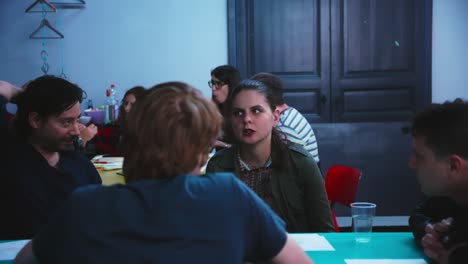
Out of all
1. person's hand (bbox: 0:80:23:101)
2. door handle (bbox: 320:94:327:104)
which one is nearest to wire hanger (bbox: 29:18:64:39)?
door handle (bbox: 320:94:327:104)

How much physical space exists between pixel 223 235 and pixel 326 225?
113cm

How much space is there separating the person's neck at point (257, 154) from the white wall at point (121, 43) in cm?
301

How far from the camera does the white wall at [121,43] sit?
200 inches

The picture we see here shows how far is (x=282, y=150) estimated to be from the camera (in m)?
2.12

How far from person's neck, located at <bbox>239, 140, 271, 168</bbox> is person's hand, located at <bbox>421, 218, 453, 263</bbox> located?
0.84 metres

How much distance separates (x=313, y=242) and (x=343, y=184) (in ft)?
3.76

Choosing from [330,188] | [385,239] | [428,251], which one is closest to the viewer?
[428,251]

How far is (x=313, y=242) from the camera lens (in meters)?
1.62

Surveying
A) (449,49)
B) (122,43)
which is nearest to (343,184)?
(449,49)

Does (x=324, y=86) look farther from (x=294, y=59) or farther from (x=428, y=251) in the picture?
(x=428, y=251)

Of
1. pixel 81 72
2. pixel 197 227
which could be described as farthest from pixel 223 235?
pixel 81 72

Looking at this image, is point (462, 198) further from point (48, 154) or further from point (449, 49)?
point (449, 49)

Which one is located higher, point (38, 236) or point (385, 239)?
point (38, 236)

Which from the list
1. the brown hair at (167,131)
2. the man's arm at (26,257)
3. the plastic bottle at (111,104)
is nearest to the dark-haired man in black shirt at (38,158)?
the man's arm at (26,257)
